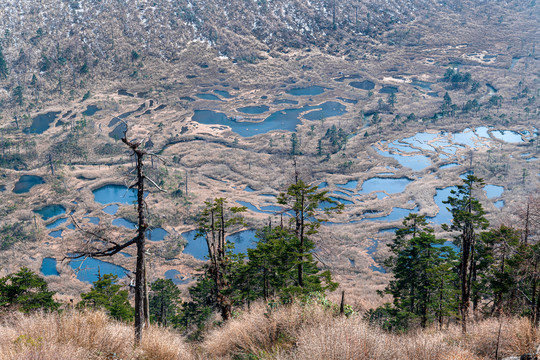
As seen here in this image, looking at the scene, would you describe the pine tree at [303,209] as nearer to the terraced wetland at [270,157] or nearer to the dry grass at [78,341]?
the dry grass at [78,341]

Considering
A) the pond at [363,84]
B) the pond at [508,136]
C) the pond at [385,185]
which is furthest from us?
the pond at [363,84]

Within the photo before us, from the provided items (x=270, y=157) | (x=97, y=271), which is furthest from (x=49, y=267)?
(x=270, y=157)

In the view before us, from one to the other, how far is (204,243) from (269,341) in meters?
55.3

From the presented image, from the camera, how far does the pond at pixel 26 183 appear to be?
3068 inches

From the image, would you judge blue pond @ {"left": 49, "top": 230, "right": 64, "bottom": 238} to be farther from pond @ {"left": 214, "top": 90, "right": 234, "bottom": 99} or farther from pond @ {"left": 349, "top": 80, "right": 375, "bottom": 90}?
pond @ {"left": 349, "top": 80, "right": 375, "bottom": 90}

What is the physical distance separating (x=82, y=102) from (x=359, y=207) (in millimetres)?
78288

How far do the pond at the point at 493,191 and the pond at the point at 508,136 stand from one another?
21812mm

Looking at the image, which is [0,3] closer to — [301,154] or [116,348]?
[301,154]

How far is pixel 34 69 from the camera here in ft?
389

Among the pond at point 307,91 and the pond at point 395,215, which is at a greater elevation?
the pond at point 307,91

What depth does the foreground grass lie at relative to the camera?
11.6 m

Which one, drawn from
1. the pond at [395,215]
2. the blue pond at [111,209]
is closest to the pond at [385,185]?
the pond at [395,215]

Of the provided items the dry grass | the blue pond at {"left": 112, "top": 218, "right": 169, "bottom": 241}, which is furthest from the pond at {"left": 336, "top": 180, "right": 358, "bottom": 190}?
the dry grass

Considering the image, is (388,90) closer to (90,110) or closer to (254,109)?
(254,109)
